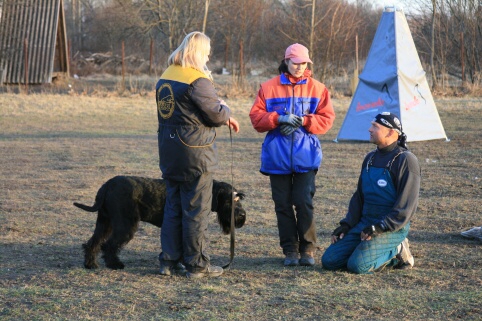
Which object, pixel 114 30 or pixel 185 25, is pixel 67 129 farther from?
pixel 114 30

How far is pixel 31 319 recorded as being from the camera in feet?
13.6

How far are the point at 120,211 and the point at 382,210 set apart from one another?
6.62ft

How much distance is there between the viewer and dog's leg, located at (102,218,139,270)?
212 inches

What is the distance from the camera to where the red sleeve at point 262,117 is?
553 cm

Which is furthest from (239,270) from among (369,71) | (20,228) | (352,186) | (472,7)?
(472,7)

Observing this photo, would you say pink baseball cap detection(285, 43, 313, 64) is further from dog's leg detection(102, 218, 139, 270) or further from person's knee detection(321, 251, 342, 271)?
dog's leg detection(102, 218, 139, 270)

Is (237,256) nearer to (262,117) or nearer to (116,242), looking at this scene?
(116,242)

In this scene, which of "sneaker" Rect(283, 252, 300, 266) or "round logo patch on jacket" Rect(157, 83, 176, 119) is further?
"sneaker" Rect(283, 252, 300, 266)

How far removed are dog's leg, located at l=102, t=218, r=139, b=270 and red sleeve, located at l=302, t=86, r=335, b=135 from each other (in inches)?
63.4

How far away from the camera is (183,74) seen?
4953 mm

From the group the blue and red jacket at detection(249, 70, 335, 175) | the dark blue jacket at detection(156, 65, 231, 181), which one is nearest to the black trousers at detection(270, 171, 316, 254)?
the blue and red jacket at detection(249, 70, 335, 175)


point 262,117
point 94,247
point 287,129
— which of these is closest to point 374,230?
point 287,129

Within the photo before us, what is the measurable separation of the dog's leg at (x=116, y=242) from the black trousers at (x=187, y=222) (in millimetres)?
337

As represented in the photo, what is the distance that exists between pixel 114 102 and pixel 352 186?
12742 millimetres
